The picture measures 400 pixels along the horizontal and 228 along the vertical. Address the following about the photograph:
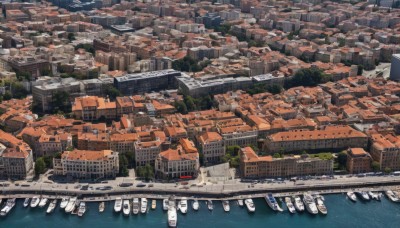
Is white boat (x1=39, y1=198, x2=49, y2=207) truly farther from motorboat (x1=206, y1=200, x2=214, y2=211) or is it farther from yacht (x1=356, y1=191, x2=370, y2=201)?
yacht (x1=356, y1=191, x2=370, y2=201)

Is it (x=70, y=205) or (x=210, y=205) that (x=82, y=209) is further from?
(x=210, y=205)

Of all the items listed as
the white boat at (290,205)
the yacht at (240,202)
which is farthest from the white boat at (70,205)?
the white boat at (290,205)

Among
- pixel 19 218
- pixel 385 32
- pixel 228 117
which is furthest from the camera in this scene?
pixel 385 32

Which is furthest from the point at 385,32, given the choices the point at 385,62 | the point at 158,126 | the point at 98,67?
the point at 158,126

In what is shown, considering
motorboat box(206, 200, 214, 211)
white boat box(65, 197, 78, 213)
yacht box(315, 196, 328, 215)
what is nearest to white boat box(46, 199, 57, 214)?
white boat box(65, 197, 78, 213)

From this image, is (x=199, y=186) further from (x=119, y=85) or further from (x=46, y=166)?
(x=119, y=85)

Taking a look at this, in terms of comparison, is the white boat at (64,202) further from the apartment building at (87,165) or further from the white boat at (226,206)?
the white boat at (226,206)

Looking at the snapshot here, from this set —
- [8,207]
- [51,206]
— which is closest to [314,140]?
Result: [51,206]
